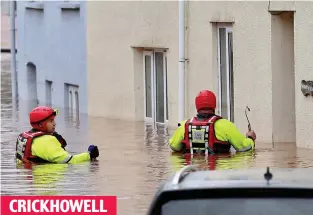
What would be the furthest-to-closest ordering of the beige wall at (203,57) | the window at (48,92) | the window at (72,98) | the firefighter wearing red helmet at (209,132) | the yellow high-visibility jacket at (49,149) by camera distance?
1. the window at (48,92)
2. the window at (72,98)
3. the beige wall at (203,57)
4. the firefighter wearing red helmet at (209,132)
5. the yellow high-visibility jacket at (49,149)

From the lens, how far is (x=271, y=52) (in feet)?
55.2

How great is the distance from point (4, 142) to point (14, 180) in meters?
5.56

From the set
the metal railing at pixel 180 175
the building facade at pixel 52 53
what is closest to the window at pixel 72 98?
the building facade at pixel 52 53

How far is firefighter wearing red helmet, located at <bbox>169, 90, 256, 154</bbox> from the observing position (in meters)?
13.7

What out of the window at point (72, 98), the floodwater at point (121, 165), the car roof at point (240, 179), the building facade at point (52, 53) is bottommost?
the floodwater at point (121, 165)

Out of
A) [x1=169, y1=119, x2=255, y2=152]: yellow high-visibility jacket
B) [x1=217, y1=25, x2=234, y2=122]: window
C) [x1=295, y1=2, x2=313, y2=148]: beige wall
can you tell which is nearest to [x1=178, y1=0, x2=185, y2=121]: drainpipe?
[x1=217, y1=25, x2=234, y2=122]: window

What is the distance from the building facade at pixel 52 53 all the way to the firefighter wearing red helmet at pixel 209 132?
1008cm

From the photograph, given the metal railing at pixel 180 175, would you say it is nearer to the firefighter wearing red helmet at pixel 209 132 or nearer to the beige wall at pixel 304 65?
the firefighter wearing red helmet at pixel 209 132

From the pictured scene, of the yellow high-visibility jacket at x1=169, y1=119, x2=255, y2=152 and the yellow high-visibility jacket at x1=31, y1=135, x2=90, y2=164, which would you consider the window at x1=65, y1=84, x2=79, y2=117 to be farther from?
the yellow high-visibility jacket at x1=31, y1=135, x2=90, y2=164

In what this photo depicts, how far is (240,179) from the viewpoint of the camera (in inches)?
251

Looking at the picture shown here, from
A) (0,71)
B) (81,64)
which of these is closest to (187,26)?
(81,64)

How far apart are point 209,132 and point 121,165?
1.42m

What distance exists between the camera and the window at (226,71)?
18.5 meters

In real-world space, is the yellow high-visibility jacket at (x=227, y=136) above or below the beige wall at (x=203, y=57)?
below
